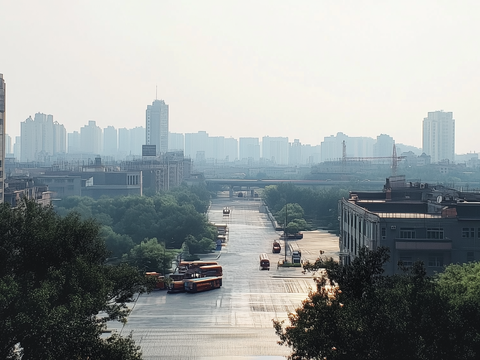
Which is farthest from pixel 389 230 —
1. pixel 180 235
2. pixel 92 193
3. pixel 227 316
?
pixel 92 193

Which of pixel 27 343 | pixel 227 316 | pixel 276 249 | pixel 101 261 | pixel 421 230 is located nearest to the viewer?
pixel 27 343

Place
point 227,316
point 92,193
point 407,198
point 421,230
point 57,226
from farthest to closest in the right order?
point 92,193 < point 407,198 < point 421,230 < point 227,316 < point 57,226

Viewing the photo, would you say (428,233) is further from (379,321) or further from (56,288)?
(56,288)

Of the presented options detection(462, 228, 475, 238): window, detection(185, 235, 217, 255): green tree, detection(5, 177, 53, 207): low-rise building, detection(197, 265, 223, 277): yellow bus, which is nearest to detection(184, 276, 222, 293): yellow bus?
detection(197, 265, 223, 277): yellow bus

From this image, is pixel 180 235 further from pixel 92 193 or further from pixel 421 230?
pixel 92 193

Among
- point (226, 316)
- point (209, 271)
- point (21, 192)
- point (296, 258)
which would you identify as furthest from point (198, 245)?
point (226, 316)

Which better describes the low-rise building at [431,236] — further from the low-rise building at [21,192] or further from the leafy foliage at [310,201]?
the leafy foliage at [310,201]

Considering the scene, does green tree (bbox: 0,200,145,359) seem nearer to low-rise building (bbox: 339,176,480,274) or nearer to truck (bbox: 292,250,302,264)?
low-rise building (bbox: 339,176,480,274)

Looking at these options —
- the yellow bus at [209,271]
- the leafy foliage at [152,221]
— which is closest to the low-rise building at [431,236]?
the yellow bus at [209,271]
